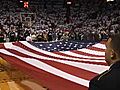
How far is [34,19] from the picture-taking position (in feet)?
98.7

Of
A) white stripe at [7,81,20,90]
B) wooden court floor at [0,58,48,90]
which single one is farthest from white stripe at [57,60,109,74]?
white stripe at [7,81,20,90]

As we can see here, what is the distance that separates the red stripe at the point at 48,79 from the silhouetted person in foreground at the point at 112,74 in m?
1.83

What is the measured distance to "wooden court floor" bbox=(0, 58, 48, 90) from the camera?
13.7 feet

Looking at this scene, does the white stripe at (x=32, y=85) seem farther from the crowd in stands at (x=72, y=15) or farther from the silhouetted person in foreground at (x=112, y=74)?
the crowd in stands at (x=72, y=15)

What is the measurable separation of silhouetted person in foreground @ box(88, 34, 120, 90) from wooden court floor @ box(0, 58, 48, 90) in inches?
84.7

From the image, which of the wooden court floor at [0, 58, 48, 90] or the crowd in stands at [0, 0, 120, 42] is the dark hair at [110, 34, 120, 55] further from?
the crowd in stands at [0, 0, 120, 42]

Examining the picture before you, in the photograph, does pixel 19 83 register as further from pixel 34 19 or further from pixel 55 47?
pixel 34 19

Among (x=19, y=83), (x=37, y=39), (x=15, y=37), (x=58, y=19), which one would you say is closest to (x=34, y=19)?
(x=58, y=19)

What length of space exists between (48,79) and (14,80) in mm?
622

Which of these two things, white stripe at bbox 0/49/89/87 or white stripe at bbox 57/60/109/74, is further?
white stripe at bbox 57/60/109/74

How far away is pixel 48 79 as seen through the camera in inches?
160

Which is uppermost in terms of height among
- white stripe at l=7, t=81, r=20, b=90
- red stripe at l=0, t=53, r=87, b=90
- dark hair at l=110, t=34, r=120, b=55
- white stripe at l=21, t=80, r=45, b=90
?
dark hair at l=110, t=34, r=120, b=55

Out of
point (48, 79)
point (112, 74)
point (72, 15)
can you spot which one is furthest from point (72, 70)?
point (72, 15)

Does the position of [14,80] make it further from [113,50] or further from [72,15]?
[72,15]
